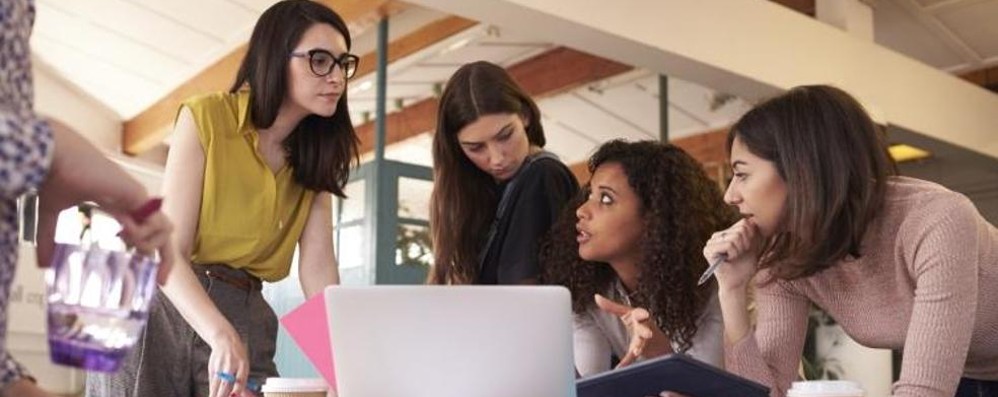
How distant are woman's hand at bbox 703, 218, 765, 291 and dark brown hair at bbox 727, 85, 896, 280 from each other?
2.9 inches

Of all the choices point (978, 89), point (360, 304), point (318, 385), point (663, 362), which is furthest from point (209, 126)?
point (978, 89)

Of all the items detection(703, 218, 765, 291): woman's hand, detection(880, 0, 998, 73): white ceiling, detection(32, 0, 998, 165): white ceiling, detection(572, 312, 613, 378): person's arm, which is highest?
detection(880, 0, 998, 73): white ceiling

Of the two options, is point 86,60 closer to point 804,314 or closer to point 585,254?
point 585,254

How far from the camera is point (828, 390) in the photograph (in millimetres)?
1348

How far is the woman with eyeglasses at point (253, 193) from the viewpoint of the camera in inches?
71.0

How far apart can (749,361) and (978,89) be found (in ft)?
15.9

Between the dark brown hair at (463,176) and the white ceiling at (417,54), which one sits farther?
the white ceiling at (417,54)

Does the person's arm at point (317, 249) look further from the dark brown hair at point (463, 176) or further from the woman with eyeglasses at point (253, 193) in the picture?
the dark brown hair at point (463, 176)

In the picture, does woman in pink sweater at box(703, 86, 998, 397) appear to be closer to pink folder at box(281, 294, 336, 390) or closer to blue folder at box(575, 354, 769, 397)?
blue folder at box(575, 354, 769, 397)

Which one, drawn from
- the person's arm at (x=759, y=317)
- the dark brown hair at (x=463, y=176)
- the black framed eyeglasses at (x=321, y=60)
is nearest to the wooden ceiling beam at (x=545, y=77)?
the dark brown hair at (x=463, y=176)

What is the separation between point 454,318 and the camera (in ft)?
4.36

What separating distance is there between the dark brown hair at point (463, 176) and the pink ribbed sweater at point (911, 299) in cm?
64

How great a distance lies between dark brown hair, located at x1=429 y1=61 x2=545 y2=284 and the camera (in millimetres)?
2354

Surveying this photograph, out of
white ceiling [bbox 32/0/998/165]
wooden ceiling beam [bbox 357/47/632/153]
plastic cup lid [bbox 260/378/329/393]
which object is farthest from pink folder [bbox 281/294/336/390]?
wooden ceiling beam [bbox 357/47/632/153]
